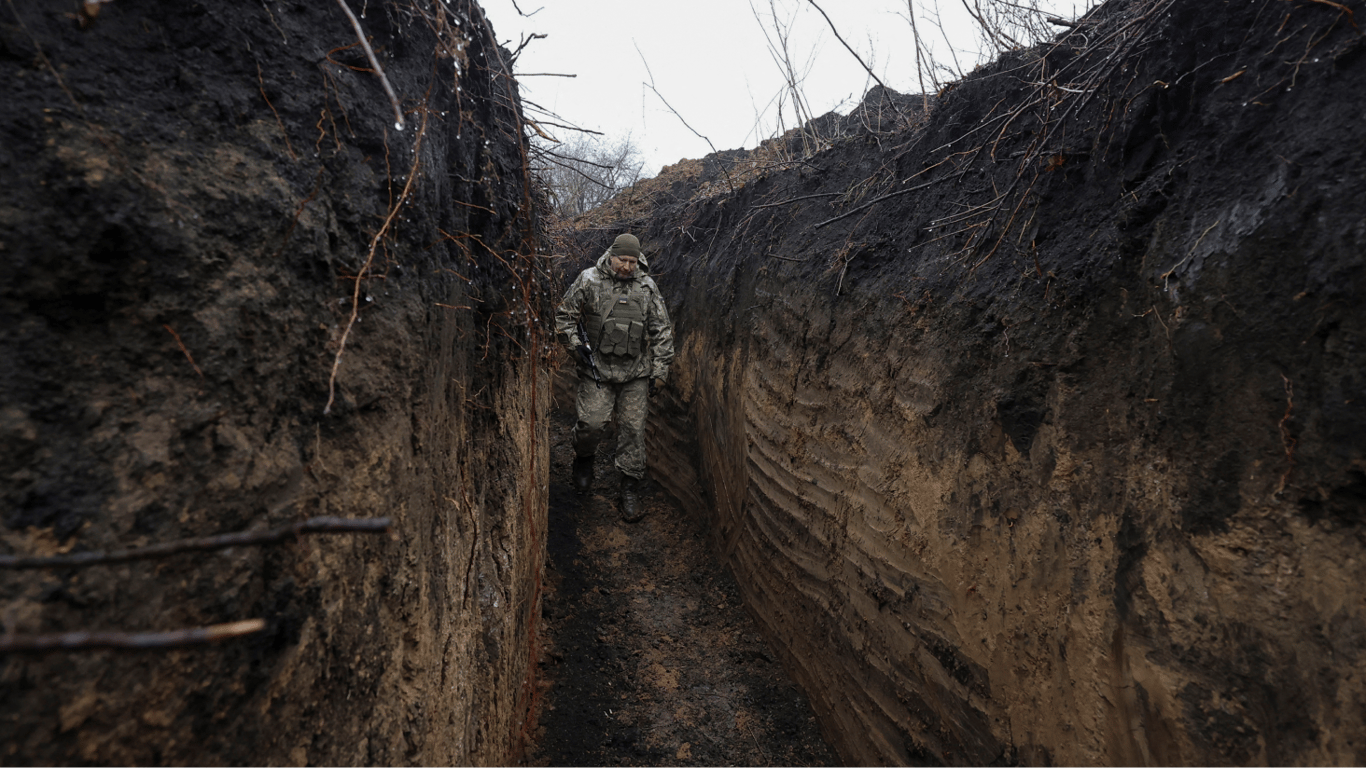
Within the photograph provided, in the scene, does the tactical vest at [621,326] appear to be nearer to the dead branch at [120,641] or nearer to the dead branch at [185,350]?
the dead branch at [185,350]

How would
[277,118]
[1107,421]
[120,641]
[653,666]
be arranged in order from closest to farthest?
[120,641], [277,118], [1107,421], [653,666]

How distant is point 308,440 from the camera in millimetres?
1316

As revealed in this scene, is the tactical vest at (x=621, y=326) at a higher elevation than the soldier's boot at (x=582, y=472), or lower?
higher

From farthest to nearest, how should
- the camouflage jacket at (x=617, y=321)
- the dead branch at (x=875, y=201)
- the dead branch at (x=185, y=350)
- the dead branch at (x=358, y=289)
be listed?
the camouflage jacket at (x=617, y=321) < the dead branch at (x=875, y=201) < the dead branch at (x=358, y=289) < the dead branch at (x=185, y=350)

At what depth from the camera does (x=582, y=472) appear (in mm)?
5363

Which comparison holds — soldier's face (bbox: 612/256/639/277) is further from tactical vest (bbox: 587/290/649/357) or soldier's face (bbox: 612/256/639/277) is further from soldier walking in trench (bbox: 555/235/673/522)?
tactical vest (bbox: 587/290/649/357)

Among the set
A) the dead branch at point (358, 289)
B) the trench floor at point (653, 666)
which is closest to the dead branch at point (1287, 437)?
the dead branch at point (358, 289)

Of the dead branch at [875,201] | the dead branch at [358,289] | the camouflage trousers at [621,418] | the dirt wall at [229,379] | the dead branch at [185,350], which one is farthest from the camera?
the camouflage trousers at [621,418]

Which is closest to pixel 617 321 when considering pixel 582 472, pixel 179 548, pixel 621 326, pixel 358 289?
pixel 621 326

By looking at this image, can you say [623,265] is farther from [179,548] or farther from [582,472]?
[179,548]

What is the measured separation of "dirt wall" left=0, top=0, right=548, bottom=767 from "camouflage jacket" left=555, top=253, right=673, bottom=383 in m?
2.94

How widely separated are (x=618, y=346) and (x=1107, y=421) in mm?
3642

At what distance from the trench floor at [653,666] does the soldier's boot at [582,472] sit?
38 cm

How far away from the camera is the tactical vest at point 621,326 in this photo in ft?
16.4
